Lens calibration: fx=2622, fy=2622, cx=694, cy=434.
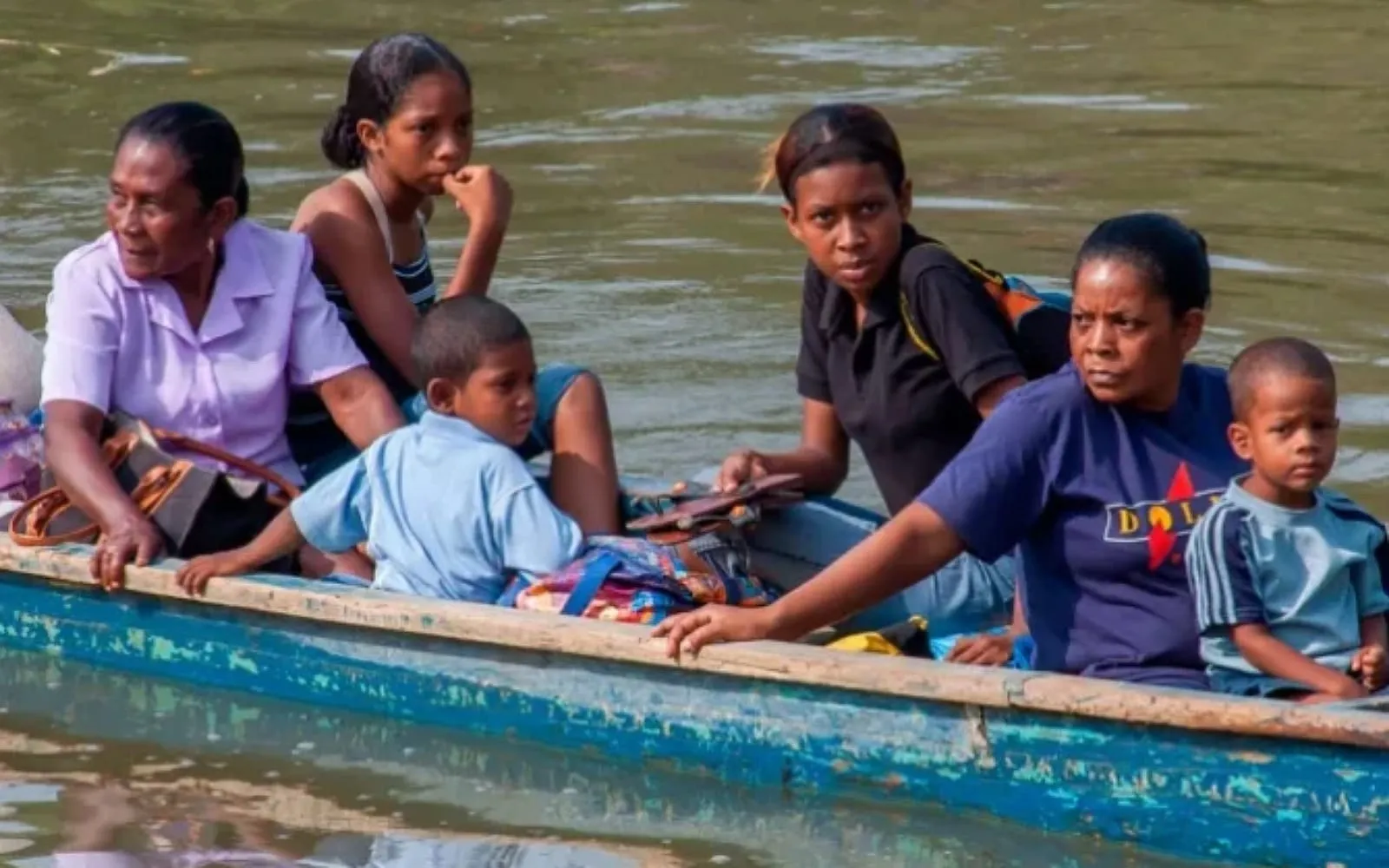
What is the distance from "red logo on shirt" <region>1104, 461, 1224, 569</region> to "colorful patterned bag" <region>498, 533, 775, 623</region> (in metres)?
0.94

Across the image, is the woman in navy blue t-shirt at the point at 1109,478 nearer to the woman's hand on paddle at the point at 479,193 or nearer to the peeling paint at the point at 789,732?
the peeling paint at the point at 789,732

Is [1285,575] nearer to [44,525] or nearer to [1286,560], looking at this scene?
[1286,560]

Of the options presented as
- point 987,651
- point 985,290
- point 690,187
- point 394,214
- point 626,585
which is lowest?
point 987,651

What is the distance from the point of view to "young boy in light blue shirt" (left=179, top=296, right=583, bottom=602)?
16.3 feet

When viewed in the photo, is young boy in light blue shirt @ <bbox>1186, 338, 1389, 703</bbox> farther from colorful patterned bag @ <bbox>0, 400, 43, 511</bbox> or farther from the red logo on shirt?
colorful patterned bag @ <bbox>0, 400, 43, 511</bbox>

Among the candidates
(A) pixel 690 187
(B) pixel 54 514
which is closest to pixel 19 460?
(B) pixel 54 514

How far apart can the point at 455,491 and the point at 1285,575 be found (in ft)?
5.21

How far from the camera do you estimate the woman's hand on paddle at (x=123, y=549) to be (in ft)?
17.2

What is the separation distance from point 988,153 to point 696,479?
5.08 m

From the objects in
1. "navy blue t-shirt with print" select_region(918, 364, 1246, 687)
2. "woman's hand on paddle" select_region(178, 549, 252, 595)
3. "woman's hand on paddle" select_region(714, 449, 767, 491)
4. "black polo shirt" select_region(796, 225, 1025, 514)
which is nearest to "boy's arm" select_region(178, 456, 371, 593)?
"woman's hand on paddle" select_region(178, 549, 252, 595)

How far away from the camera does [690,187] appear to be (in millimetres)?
10148

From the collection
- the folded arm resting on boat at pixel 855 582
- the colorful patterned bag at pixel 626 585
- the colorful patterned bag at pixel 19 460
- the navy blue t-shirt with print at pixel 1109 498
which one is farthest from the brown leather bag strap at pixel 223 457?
the navy blue t-shirt with print at pixel 1109 498

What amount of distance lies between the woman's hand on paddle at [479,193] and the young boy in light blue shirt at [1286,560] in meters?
2.03

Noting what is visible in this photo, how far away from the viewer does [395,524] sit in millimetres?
5070
